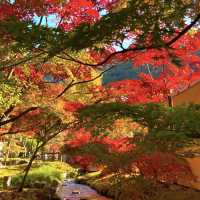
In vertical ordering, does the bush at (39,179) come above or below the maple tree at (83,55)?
below

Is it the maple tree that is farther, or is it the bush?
the bush

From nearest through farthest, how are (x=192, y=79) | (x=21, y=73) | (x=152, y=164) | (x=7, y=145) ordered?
(x=152, y=164)
(x=21, y=73)
(x=192, y=79)
(x=7, y=145)

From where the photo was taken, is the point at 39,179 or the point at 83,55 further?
the point at 39,179

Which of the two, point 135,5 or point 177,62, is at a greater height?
point 135,5

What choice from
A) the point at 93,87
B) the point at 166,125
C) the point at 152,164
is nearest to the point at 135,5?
the point at 166,125

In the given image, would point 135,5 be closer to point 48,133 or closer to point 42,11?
point 42,11

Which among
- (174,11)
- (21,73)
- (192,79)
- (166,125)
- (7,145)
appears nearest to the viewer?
(166,125)

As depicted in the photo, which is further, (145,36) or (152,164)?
(152,164)

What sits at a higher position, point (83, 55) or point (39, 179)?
point (83, 55)

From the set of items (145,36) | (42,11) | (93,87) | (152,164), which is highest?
(42,11)

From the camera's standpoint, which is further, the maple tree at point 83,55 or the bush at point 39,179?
the bush at point 39,179

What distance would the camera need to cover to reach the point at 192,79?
17.8m

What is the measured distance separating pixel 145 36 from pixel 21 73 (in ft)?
24.6

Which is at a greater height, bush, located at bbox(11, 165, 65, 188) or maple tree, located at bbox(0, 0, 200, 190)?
maple tree, located at bbox(0, 0, 200, 190)
